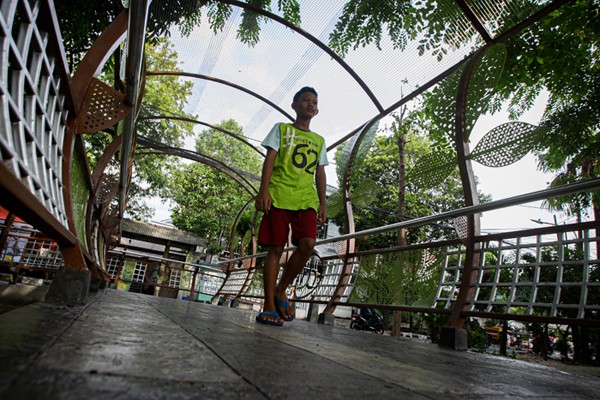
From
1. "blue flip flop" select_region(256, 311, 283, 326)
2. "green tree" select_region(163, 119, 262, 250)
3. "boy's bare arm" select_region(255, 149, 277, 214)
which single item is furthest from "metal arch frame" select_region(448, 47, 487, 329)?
"green tree" select_region(163, 119, 262, 250)

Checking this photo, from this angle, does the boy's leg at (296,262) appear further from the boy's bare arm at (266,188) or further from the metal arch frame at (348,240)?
the metal arch frame at (348,240)

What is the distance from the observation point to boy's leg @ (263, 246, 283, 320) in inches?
108

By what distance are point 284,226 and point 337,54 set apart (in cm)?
256

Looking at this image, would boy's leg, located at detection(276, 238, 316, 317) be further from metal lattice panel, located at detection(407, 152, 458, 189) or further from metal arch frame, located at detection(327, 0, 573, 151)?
metal arch frame, located at detection(327, 0, 573, 151)

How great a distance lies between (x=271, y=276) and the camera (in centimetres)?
279

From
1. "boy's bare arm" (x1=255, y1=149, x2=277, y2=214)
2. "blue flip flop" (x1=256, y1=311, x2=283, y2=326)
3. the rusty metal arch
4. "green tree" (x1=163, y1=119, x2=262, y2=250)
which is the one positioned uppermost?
"green tree" (x1=163, y1=119, x2=262, y2=250)

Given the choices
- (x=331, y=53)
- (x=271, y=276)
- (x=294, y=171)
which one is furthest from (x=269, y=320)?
(x=331, y=53)

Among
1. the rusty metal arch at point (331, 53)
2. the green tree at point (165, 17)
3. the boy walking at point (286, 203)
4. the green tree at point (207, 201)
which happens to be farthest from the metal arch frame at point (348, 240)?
the green tree at point (207, 201)

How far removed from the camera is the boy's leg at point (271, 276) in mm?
2736

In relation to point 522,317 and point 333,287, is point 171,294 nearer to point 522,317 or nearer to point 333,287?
point 333,287

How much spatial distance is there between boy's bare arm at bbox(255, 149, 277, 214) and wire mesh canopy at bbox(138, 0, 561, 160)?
71.5 inches

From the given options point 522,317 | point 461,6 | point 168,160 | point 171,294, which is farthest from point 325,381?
point 168,160

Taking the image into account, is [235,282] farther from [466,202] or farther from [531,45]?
[531,45]

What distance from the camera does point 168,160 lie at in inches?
781
